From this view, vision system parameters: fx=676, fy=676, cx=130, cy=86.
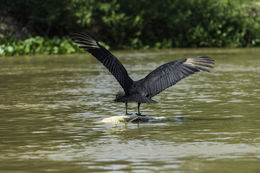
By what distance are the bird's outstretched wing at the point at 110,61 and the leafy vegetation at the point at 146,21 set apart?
24729mm

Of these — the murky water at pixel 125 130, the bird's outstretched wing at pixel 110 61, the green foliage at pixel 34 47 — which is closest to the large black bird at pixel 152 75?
the bird's outstretched wing at pixel 110 61

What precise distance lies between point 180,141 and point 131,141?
22.9 inches

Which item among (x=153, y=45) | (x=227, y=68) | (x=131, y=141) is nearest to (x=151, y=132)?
(x=131, y=141)

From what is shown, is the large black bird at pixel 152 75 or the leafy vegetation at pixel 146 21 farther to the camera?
the leafy vegetation at pixel 146 21

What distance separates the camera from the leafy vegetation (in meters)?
35.2

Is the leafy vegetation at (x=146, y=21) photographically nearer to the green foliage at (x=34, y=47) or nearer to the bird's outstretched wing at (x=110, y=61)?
the green foliage at (x=34, y=47)

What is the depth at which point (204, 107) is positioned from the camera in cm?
1127

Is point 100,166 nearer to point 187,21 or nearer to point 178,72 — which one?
point 178,72

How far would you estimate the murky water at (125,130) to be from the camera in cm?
664

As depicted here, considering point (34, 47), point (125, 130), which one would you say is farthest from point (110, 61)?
point (34, 47)

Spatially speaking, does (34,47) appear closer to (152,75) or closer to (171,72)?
(152,75)

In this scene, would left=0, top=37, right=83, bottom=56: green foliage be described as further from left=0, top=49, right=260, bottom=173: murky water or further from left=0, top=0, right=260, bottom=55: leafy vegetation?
left=0, top=49, right=260, bottom=173: murky water

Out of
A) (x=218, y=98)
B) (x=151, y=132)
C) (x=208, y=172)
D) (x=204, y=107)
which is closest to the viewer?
(x=208, y=172)

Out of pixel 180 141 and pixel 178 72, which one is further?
pixel 178 72
